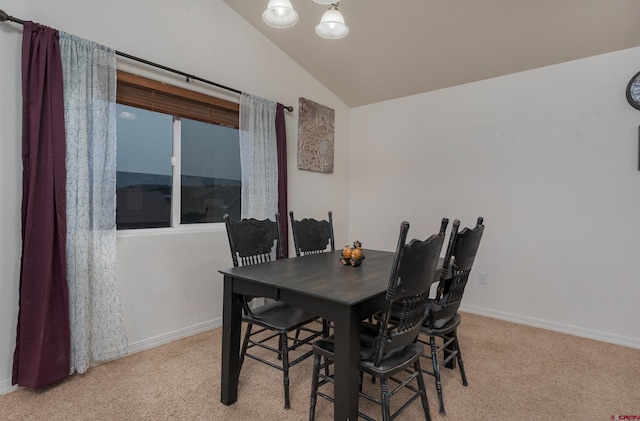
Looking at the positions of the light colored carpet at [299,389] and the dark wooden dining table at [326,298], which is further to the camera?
the light colored carpet at [299,389]

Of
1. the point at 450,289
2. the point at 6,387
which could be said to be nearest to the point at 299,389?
the point at 450,289

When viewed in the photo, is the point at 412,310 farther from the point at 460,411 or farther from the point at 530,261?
the point at 530,261

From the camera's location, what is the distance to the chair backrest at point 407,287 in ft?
4.45

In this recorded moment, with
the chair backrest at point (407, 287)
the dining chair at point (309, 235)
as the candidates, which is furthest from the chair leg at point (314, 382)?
the dining chair at point (309, 235)

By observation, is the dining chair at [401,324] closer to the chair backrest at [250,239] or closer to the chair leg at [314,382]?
the chair leg at [314,382]

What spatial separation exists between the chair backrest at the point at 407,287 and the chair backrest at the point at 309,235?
1279mm

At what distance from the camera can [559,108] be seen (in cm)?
302

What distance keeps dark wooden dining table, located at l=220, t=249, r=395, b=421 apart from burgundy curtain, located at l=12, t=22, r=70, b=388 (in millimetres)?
1049

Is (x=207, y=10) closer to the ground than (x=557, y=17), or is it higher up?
higher up

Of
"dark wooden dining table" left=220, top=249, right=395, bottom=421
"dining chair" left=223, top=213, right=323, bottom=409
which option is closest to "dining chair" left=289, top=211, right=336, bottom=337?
"dining chair" left=223, top=213, right=323, bottom=409

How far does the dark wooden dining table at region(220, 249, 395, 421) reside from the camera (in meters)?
1.39

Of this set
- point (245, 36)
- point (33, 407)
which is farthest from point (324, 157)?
point (33, 407)

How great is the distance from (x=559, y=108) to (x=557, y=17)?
2.72ft

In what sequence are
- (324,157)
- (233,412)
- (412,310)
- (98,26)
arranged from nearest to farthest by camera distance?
(412,310)
(233,412)
(98,26)
(324,157)
